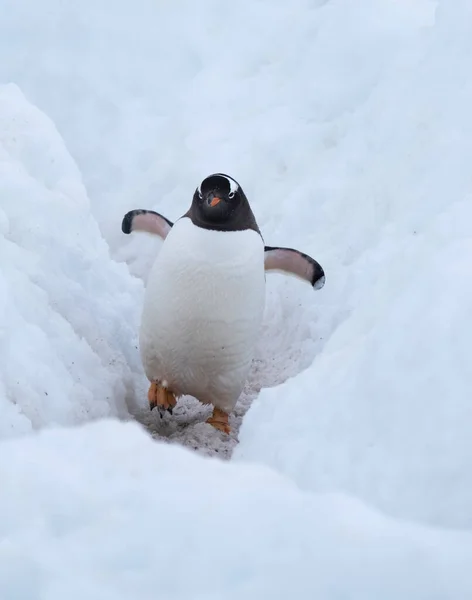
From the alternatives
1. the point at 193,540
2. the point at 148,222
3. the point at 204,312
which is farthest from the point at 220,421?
the point at 193,540

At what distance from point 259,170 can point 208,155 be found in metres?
0.31

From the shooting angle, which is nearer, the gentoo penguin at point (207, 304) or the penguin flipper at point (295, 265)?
the gentoo penguin at point (207, 304)

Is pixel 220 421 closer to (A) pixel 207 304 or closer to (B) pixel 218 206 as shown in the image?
(A) pixel 207 304

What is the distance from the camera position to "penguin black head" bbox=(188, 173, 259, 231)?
129 inches

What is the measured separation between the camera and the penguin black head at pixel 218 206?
3273 millimetres

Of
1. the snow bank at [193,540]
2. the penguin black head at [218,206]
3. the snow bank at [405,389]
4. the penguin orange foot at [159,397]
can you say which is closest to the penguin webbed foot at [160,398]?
the penguin orange foot at [159,397]

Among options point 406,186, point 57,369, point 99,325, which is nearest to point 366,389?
point 57,369

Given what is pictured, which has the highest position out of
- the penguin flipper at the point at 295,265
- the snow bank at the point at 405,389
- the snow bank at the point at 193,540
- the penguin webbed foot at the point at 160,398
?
the penguin flipper at the point at 295,265

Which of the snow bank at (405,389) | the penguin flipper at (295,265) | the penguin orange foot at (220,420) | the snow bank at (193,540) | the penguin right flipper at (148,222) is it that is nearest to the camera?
the snow bank at (193,540)

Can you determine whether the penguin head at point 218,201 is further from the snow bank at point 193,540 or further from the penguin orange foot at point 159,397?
the snow bank at point 193,540

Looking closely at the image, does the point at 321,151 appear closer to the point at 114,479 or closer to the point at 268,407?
the point at 268,407

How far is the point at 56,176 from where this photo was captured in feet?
12.4

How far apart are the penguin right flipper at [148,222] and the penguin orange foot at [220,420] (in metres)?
0.80

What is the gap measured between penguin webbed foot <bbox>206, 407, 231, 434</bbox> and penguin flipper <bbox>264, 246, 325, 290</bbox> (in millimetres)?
612
